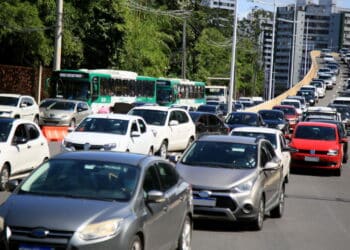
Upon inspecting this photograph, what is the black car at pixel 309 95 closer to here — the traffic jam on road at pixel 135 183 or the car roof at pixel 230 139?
the traffic jam on road at pixel 135 183

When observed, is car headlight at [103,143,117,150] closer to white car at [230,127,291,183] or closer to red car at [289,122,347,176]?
white car at [230,127,291,183]

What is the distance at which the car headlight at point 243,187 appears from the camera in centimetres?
1293

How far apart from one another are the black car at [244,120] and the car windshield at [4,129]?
1701 centimetres

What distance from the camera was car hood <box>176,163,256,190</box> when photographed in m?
12.9

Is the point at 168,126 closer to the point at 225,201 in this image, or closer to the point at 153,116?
the point at 153,116

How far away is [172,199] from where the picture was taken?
31.2 ft

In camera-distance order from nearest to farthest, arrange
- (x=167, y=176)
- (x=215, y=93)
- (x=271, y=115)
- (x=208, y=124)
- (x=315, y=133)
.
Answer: (x=167, y=176) → (x=315, y=133) → (x=208, y=124) → (x=271, y=115) → (x=215, y=93)

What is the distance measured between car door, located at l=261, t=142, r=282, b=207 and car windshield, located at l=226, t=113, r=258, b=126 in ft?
60.3

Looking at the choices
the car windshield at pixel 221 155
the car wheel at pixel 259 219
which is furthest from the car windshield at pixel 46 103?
the car wheel at pixel 259 219

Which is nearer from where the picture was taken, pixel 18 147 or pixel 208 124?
pixel 18 147

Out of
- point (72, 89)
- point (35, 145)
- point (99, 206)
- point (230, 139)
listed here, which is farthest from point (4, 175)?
point (72, 89)

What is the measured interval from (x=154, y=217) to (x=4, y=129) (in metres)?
9.24

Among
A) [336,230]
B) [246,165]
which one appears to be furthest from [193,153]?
[336,230]

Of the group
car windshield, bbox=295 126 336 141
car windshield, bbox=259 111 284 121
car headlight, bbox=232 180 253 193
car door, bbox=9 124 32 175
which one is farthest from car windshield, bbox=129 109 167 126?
car windshield, bbox=259 111 284 121
